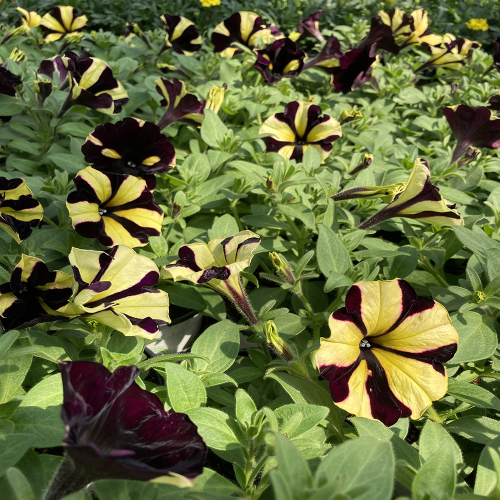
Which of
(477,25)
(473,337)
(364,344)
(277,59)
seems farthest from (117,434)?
(477,25)

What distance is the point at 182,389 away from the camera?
907mm

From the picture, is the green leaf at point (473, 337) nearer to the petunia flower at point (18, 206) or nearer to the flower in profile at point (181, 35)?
the petunia flower at point (18, 206)

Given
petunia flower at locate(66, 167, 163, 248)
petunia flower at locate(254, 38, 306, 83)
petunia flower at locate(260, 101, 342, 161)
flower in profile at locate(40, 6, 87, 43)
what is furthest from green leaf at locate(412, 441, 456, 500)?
flower in profile at locate(40, 6, 87, 43)

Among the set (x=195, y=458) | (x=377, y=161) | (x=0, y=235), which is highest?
(x=195, y=458)

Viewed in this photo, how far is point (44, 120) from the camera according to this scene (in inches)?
75.0

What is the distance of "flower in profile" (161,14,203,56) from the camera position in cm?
250

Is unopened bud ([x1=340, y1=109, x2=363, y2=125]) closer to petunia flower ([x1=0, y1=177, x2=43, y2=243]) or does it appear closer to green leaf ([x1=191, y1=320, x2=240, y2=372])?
green leaf ([x1=191, y1=320, x2=240, y2=372])

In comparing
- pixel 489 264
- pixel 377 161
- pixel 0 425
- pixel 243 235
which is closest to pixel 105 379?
pixel 0 425

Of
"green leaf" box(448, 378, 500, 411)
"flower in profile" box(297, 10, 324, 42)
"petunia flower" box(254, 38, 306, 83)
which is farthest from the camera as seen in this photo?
"flower in profile" box(297, 10, 324, 42)

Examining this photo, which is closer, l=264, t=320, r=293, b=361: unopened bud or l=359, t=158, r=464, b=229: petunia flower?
l=264, t=320, r=293, b=361: unopened bud

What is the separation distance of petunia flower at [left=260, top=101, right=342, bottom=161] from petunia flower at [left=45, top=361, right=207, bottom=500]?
1278 millimetres

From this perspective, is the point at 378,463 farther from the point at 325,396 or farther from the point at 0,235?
the point at 0,235

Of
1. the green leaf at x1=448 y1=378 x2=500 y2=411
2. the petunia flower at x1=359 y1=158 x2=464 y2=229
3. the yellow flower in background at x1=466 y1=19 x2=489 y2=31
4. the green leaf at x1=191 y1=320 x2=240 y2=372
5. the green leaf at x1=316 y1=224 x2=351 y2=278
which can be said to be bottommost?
the green leaf at x1=191 y1=320 x2=240 y2=372

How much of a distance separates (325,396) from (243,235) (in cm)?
43
